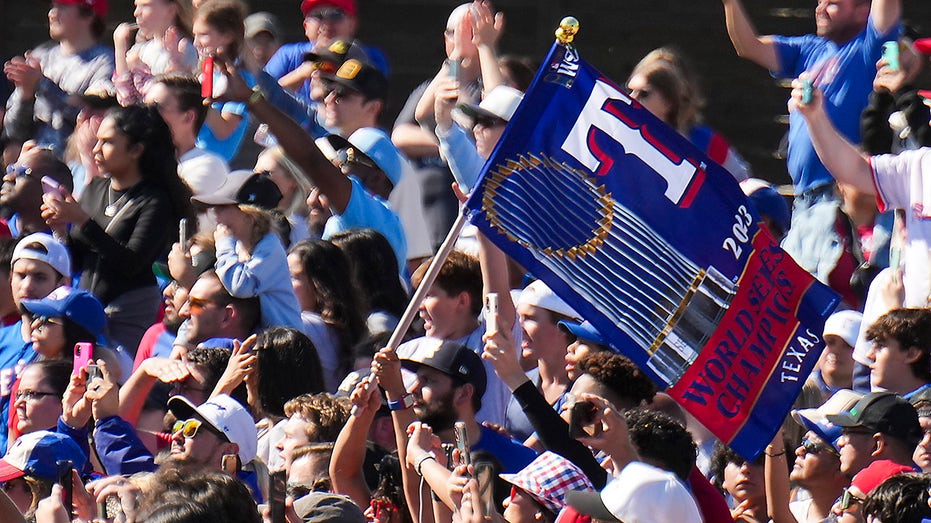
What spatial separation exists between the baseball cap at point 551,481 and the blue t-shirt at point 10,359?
2804 mm

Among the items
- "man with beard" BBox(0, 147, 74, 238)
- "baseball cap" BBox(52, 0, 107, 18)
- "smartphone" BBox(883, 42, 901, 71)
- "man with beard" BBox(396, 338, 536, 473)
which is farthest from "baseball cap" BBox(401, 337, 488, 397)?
"baseball cap" BBox(52, 0, 107, 18)

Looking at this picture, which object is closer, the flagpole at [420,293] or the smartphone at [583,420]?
the smartphone at [583,420]

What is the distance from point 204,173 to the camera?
8.95m

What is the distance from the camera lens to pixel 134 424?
7.88 m

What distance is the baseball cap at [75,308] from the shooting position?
27.2ft

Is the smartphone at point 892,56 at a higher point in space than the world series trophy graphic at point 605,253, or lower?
higher

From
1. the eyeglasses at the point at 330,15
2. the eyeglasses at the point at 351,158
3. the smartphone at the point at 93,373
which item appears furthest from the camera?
the eyeglasses at the point at 330,15

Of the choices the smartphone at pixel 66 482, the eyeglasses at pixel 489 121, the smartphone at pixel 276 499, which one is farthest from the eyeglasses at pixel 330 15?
the smartphone at pixel 276 499

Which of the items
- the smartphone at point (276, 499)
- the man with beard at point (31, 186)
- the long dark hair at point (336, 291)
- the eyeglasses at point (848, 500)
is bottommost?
the man with beard at point (31, 186)

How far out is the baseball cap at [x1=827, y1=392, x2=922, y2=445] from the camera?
255 inches

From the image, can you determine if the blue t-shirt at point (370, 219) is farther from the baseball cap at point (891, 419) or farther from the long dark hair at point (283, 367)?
the baseball cap at point (891, 419)

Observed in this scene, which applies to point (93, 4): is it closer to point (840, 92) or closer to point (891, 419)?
point (840, 92)

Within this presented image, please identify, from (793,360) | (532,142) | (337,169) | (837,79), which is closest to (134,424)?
(337,169)

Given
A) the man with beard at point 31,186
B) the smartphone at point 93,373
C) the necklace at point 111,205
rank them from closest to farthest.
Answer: the smartphone at point 93,373, the necklace at point 111,205, the man with beard at point 31,186
